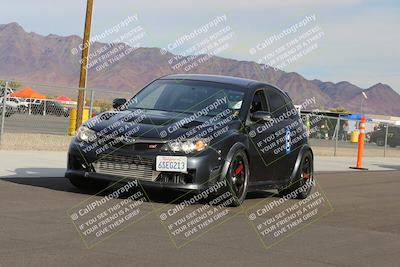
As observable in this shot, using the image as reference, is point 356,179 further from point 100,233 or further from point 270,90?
point 100,233

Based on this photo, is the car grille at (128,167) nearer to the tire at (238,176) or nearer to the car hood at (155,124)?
the car hood at (155,124)

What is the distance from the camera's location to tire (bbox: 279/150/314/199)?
36.1ft

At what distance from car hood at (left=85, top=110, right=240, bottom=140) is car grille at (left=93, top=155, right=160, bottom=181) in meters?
0.29

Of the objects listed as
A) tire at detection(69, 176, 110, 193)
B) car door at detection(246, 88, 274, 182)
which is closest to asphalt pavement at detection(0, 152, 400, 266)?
tire at detection(69, 176, 110, 193)

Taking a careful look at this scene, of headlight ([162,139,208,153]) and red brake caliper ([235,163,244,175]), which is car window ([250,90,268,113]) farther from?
headlight ([162,139,208,153])

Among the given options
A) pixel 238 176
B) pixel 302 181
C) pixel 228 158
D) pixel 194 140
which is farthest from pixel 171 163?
pixel 302 181

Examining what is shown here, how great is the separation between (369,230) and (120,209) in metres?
2.75

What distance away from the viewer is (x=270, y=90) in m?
10.9

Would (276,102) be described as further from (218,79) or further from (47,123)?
(47,123)

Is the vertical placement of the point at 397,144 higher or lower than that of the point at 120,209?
lower

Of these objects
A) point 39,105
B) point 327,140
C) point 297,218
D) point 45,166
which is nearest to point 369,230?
point 297,218

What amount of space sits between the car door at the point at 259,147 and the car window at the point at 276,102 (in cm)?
28

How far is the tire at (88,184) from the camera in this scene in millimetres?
9516

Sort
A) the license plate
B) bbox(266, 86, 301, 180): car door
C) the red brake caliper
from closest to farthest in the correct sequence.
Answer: the license plate
the red brake caliper
bbox(266, 86, 301, 180): car door
